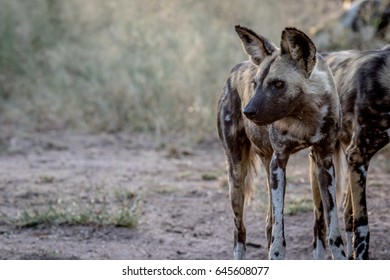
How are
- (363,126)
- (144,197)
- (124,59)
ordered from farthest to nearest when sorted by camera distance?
1. (124,59)
2. (144,197)
3. (363,126)

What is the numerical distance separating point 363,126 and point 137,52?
209 inches

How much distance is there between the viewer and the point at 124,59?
9.33 m

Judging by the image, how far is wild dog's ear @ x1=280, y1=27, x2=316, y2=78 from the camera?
3711 mm

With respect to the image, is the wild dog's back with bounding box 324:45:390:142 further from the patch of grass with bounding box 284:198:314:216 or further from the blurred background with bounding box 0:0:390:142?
the blurred background with bounding box 0:0:390:142

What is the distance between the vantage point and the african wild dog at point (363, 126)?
4332 mm

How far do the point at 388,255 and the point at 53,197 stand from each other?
2548 mm

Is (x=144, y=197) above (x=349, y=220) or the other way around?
the other way around

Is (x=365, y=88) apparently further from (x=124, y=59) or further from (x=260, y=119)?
(x=124, y=59)

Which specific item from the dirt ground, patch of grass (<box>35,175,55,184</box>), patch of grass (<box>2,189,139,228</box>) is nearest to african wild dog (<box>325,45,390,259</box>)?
the dirt ground

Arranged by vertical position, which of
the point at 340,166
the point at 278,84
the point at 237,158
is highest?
the point at 278,84

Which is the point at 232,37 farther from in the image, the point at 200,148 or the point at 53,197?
the point at 53,197

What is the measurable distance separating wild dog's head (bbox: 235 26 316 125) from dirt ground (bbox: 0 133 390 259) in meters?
1.37

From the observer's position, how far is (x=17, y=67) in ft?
34.2

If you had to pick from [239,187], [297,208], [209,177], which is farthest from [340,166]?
[209,177]
